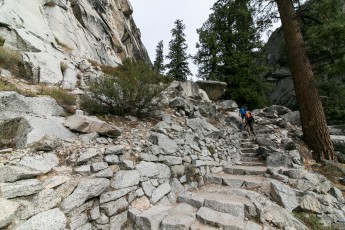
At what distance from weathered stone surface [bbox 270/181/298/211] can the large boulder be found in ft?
33.0

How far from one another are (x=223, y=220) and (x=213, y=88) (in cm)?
1153

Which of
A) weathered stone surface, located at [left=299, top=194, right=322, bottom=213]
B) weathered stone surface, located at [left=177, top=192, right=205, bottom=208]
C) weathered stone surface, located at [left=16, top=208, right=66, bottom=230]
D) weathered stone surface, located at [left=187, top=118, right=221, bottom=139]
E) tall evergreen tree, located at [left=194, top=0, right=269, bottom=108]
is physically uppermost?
tall evergreen tree, located at [left=194, top=0, right=269, bottom=108]

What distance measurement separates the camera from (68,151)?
3717 mm

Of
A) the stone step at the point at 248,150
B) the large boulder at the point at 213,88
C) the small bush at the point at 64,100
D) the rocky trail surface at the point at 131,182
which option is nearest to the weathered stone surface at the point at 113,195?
the rocky trail surface at the point at 131,182

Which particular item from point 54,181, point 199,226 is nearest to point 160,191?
point 199,226

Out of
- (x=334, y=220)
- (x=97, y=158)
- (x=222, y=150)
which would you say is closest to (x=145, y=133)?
(x=97, y=158)

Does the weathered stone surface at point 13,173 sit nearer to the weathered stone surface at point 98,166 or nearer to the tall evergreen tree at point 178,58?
the weathered stone surface at point 98,166

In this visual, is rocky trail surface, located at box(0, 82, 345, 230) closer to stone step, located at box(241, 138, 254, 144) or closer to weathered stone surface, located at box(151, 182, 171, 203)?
weathered stone surface, located at box(151, 182, 171, 203)

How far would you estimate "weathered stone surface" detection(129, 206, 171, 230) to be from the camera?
3.42m

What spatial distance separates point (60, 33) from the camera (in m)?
12.4

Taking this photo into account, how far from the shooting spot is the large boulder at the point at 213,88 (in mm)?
14188

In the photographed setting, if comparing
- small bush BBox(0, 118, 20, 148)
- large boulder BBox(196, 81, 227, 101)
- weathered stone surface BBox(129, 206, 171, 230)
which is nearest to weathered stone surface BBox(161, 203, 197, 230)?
weathered stone surface BBox(129, 206, 171, 230)

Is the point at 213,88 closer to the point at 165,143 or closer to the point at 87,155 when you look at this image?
the point at 165,143

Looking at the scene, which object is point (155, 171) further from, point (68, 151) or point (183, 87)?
point (183, 87)
